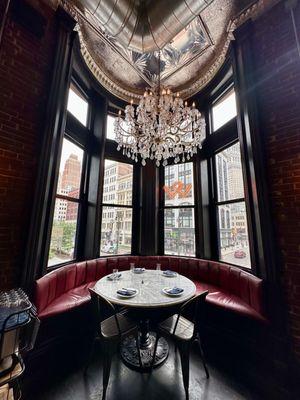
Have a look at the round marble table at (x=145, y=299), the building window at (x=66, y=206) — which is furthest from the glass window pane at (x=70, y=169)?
the round marble table at (x=145, y=299)

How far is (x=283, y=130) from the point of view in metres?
1.89

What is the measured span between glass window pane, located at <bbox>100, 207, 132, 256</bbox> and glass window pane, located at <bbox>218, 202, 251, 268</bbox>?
181cm

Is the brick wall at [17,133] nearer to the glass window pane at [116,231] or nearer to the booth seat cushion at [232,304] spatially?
the glass window pane at [116,231]

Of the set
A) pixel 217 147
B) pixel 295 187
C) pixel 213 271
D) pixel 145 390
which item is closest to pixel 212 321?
pixel 213 271

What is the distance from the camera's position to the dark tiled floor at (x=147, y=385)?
1482 millimetres

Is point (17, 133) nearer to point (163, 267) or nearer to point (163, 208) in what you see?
point (163, 208)

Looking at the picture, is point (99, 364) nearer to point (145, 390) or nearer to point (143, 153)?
point (145, 390)

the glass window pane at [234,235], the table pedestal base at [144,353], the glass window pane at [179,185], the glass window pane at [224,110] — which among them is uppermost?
the glass window pane at [224,110]

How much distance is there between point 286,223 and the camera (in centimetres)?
180

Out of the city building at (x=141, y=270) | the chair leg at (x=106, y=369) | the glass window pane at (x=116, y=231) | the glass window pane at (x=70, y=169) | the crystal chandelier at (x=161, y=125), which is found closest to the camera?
the chair leg at (x=106, y=369)

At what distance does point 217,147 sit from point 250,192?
1317mm

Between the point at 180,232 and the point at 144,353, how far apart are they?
6.56 feet

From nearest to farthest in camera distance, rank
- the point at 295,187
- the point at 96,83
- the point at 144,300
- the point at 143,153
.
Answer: the point at 144,300
the point at 295,187
the point at 143,153
the point at 96,83

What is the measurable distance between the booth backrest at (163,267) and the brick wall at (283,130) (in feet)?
1.17
